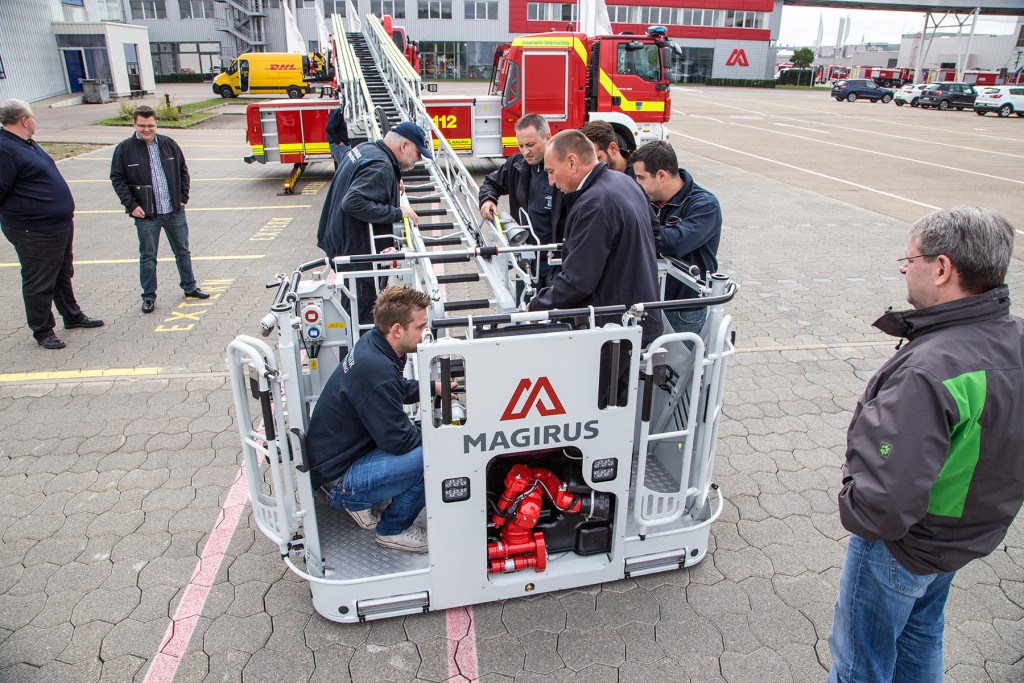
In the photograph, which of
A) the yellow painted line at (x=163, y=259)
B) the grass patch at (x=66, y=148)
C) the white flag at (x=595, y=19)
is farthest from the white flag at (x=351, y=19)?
the yellow painted line at (x=163, y=259)

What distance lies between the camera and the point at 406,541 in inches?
127

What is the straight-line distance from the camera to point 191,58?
4884cm

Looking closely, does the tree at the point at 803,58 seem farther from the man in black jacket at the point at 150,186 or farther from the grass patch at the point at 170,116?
the man in black jacket at the point at 150,186

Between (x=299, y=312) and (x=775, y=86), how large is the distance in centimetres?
6222

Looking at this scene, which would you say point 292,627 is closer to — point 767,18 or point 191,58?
point 191,58

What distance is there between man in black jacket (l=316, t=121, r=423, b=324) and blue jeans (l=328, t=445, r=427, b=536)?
6.31 ft

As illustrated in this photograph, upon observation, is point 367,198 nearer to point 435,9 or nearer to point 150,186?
point 150,186

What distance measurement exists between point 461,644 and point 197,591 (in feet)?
4.47

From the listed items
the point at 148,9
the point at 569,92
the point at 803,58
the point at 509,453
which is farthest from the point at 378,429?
the point at 803,58

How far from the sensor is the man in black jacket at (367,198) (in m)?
4.78

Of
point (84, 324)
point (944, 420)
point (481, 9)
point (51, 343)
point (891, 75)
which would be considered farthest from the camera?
point (891, 75)

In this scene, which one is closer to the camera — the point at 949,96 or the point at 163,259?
the point at 163,259

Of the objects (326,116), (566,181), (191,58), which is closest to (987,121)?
(326,116)

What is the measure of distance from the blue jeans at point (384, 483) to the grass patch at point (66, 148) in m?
16.5
